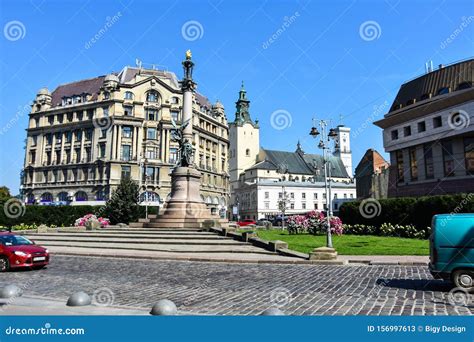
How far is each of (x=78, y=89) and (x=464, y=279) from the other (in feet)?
264

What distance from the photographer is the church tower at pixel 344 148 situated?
150 m

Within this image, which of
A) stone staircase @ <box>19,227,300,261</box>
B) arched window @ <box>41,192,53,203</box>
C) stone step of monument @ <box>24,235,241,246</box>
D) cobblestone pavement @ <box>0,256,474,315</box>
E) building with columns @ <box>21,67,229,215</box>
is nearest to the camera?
cobblestone pavement @ <box>0,256,474,315</box>

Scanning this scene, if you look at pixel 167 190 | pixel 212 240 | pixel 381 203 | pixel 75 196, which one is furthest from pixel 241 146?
pixel 212 240

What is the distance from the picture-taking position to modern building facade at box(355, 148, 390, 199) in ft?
174

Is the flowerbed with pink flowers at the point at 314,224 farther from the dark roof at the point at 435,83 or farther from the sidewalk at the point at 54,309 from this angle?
the dark roof at the point at 435,83

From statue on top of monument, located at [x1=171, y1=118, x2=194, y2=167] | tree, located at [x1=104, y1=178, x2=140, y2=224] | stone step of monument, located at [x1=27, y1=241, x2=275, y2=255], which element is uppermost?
statue on top of monument, located at [x1=171, y1=118, x2=194, y2=167]

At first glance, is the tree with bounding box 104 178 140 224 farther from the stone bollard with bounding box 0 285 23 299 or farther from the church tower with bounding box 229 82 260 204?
the church tower with bounding box 229 82 260 204

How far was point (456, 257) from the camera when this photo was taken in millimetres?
9336

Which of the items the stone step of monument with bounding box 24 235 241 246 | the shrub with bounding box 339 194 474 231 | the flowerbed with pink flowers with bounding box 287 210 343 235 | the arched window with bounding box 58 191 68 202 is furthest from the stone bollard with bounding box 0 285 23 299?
the arched window with bounding box 58 191 68 202

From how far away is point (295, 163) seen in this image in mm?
122812

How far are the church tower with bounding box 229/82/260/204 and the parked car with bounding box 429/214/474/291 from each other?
103 m

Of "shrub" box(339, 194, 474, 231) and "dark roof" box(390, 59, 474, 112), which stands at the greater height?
"dark roof" box(390, 59, 474, 112)

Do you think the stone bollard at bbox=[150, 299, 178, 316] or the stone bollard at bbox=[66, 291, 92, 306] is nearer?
the stone bollard at bbox=[150, 299, 178, 316]

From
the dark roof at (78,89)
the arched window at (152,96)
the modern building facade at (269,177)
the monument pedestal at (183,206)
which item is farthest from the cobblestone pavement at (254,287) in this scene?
the modern building facade at (269,177)
